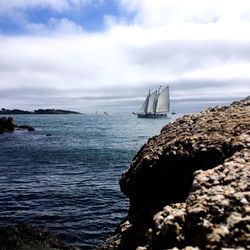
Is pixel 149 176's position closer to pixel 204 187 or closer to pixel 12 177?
pixel 204 187

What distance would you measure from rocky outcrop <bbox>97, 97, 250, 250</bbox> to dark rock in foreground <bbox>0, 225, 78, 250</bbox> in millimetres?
8684

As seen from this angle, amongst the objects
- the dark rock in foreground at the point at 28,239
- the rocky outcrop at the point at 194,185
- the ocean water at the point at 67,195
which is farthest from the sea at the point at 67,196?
the rocky outcrop at the point at 194,185

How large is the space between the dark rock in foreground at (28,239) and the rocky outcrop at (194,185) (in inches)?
342

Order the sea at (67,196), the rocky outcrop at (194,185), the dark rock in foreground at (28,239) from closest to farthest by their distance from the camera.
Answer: the rocky outcrop at (194,185) < the dark rock in foreground at (28,239) < the sea at (67,196)

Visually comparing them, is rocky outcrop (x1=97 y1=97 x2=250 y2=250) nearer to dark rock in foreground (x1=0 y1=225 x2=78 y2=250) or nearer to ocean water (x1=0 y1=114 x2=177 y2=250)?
dark rock in foreground (x1=0 y1=225 x2=78 y2=250)

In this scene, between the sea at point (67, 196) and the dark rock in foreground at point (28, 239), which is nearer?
the dark rock in foreground at point (28, 239)

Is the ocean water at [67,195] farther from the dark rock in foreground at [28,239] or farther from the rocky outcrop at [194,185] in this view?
the rocky outcrop at [194,185]

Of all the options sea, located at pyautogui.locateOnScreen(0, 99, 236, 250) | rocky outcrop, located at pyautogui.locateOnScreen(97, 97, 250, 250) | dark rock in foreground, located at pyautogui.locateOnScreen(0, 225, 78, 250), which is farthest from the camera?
sea, located at pyautogui.locateOnScreen(0, 99, 236, 250)

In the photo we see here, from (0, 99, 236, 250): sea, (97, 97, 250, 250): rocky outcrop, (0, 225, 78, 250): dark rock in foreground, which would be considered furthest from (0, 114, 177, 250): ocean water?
(97, 97, 250, 250): rocky outcrop

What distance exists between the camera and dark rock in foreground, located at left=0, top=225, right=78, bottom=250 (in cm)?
2063

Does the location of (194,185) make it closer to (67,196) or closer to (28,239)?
(28,239)

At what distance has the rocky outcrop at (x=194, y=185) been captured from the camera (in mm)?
6426

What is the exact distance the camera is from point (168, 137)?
1200 cm

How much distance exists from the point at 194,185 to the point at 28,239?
55.0 feet
